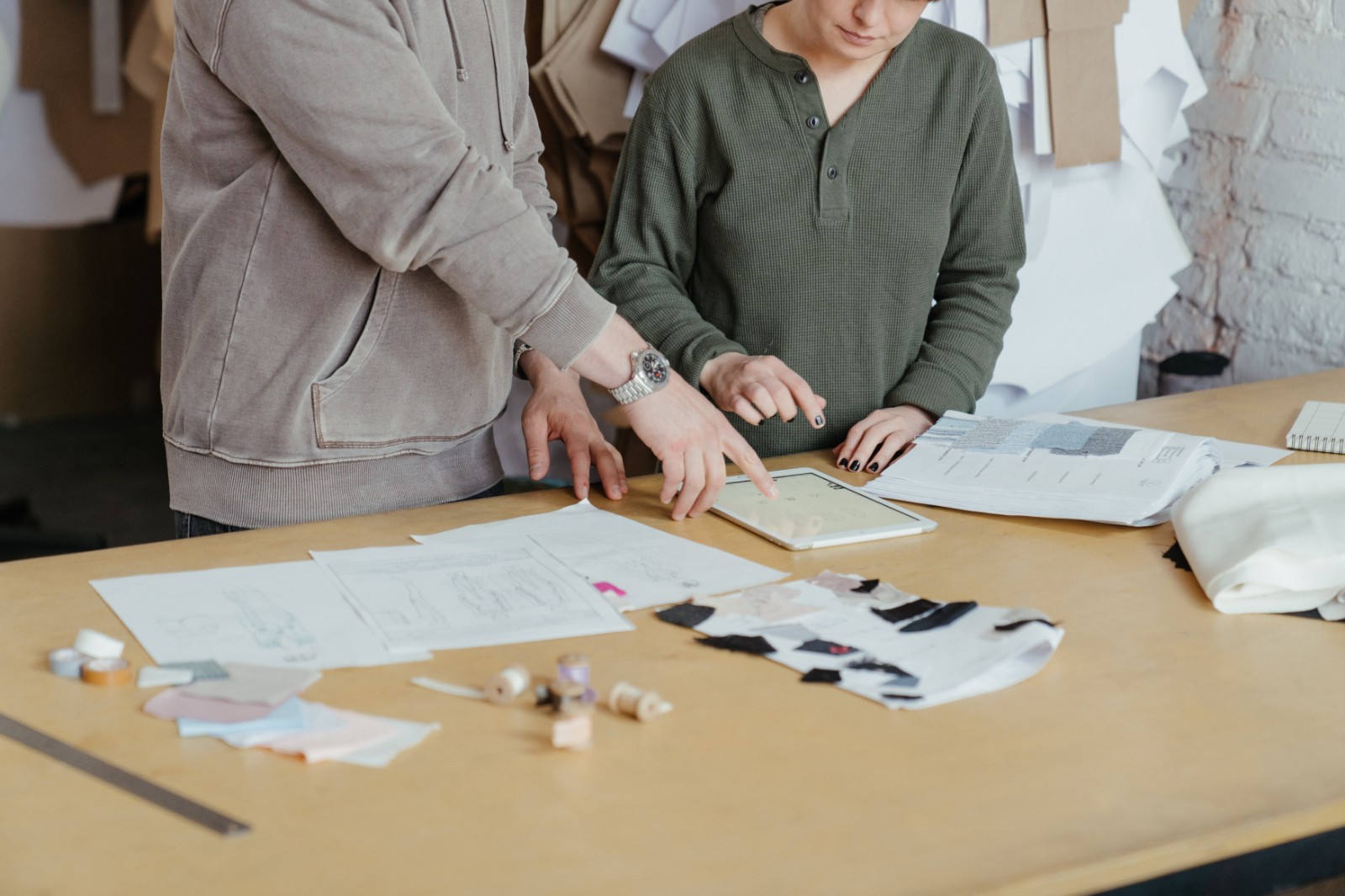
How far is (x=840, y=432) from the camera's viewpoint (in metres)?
1.73

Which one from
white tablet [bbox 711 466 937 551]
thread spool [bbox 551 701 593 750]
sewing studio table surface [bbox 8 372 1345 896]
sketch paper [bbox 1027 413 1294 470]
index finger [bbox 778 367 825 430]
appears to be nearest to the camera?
sewing studio table surface [bbox 8 372 1345 896]

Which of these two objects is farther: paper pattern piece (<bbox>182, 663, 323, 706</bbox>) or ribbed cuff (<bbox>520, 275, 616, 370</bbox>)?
ribbed cuff (<bbox>520, 275, 616, 370</bbox>)

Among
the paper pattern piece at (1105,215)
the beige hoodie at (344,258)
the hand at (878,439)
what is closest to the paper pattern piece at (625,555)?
the beige hoodie at (344,258)

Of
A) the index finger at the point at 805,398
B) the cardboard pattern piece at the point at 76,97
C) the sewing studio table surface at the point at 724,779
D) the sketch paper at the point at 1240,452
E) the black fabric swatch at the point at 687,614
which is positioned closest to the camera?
the sewing studio table surface at the point at 724,779

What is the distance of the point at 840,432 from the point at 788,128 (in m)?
0.39

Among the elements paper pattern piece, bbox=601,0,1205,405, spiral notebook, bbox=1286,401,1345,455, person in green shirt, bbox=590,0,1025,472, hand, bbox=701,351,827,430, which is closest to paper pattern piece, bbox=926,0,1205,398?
paper pattern piece, bbox=601,0,1205,405

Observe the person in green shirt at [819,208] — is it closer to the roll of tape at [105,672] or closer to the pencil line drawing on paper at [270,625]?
the pencil line drawing on paper at [270,625]

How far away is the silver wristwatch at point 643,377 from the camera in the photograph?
1.20 m

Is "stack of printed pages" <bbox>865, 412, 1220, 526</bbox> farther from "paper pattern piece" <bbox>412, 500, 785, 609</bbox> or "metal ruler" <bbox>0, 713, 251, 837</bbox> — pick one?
"metal ruler" <bbox>0, 713, 251, 837</bbox>

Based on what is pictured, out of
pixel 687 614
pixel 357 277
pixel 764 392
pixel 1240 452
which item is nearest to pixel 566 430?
pixel 764 392

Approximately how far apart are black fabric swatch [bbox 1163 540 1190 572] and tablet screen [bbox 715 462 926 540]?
23 centimetres

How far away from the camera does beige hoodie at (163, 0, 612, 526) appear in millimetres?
1050

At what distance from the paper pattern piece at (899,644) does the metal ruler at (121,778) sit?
1.29ft

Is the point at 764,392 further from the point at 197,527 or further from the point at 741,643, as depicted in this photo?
the point at 197,527
